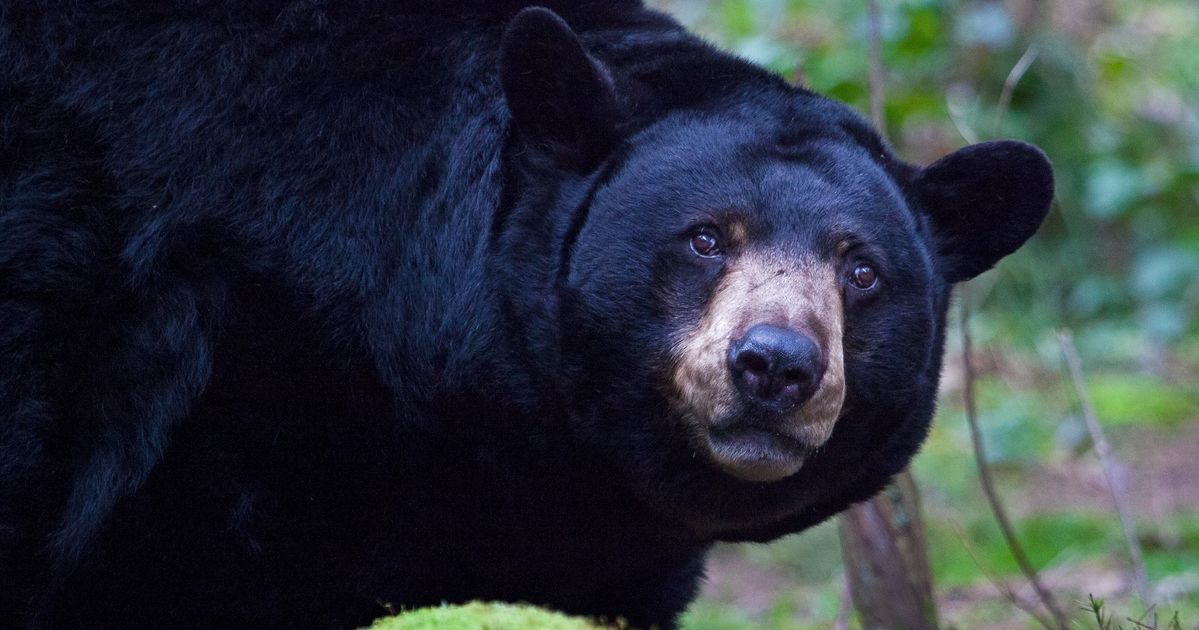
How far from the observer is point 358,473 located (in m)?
3.94

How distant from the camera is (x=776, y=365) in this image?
331 centimetres

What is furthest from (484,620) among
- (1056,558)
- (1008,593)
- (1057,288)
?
(1057,288)

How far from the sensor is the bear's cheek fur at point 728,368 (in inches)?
135

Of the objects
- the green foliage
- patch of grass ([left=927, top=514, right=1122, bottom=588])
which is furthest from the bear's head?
the green foliage

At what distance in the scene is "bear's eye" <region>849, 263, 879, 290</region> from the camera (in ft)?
12.3

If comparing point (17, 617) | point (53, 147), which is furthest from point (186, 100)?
point (17, 617)

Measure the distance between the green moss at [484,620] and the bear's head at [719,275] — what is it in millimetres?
683

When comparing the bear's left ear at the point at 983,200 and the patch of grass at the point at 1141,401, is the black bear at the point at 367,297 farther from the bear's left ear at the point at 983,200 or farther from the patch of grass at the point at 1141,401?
the patch of grass at the point at 1141,401

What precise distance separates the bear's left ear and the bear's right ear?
1016 millimetres

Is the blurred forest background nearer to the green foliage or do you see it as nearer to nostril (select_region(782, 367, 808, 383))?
the green foliage

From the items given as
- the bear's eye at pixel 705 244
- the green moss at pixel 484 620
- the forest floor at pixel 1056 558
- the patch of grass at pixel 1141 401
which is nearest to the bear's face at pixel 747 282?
the bear's eye at pixel 705 244

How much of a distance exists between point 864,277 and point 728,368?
23.0 inches

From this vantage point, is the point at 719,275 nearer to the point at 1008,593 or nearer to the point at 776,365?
the point at 776,365

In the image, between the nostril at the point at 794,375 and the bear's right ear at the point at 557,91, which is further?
the bear's right ear at the point at 557,91
